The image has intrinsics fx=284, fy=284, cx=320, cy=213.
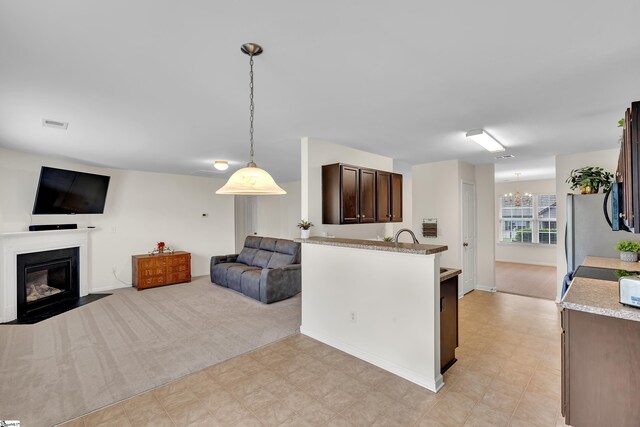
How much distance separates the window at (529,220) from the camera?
8148 millimetres

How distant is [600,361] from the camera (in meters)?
1.54

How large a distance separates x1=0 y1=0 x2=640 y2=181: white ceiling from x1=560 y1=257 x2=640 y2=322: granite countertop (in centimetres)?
143

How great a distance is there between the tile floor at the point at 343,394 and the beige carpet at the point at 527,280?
8.66ft

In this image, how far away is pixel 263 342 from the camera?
10.6 ft

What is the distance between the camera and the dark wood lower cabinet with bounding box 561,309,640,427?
1471mm

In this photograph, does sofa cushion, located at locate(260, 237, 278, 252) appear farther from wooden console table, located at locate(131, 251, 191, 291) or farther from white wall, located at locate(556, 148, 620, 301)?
white wall, located at locate(556, 148, 620, 301)

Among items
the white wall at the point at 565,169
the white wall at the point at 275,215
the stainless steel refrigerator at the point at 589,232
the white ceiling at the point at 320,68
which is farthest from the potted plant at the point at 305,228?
the white wall at the point at 275,215

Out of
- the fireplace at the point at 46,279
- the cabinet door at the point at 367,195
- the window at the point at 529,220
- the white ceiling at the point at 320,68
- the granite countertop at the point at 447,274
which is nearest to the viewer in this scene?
the white ceiling at the point at 320,68

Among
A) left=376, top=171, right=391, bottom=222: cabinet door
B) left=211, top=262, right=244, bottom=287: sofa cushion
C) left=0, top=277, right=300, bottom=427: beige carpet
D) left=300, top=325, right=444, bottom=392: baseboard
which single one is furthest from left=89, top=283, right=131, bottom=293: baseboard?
left=376, top=171, right=391, bottom=222: cabinet door

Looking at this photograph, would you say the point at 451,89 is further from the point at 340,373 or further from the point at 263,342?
the point at 263,342

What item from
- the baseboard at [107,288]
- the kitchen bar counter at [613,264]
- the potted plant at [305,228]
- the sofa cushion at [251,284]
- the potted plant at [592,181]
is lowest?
the baseboard at [107,288]

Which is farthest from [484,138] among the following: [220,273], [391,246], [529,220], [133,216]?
[529,220]

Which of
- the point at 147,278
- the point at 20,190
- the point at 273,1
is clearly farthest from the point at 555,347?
the point at 20,190

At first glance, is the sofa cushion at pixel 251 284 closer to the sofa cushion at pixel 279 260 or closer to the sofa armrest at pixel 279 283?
the sofa armrest at pixel 279 283
